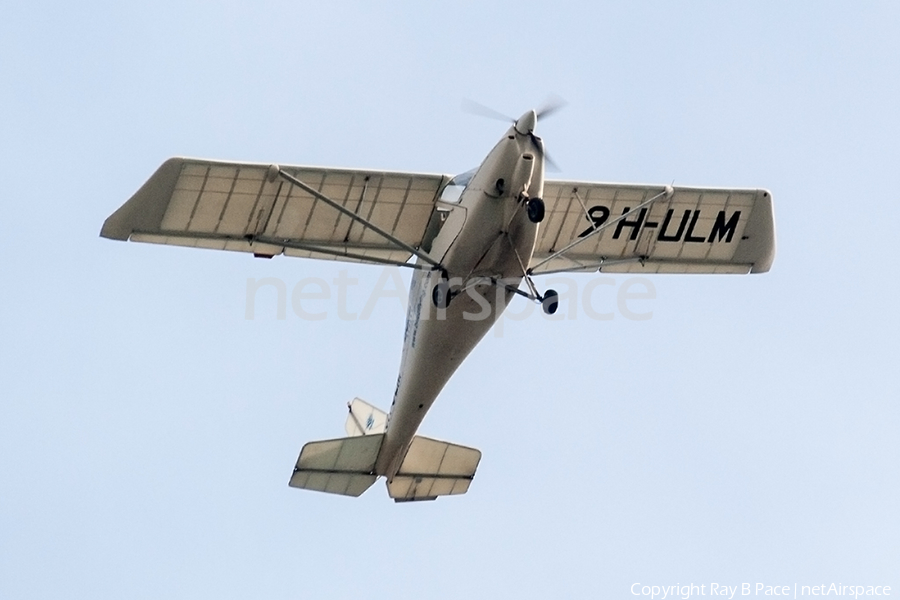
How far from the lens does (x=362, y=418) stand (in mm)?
26547

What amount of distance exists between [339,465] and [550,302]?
635 centimetres

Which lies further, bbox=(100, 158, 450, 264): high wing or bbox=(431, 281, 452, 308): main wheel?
bbox=(100, 158, 450, 264): high wing

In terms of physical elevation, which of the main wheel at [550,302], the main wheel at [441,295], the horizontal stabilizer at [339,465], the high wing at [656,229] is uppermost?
the high wing at [656,229]

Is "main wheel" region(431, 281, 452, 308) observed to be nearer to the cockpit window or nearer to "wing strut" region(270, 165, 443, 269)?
"wing strut" region(270, 165, 443, 269)

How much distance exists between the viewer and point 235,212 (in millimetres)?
20859

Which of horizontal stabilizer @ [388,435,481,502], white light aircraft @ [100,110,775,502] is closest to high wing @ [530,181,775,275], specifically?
white light aircraft @ [100,110,775,502]

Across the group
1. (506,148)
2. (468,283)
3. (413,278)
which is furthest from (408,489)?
(506,148)

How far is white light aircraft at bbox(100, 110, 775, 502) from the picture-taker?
18859 millimetres

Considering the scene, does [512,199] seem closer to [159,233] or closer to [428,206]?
[428,206]

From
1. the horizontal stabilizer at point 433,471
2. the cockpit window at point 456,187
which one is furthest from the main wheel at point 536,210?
the horizontal stabilizer at point 433,471

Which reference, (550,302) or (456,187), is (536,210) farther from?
(456,187)

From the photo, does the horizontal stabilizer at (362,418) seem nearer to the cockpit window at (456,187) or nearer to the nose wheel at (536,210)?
the cockpit window at (456,187)

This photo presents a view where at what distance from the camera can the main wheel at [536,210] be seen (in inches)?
711

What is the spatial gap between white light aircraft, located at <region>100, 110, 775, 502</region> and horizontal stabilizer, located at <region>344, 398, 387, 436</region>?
64 cm
